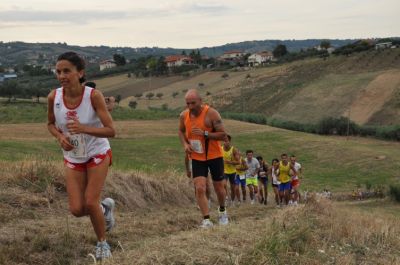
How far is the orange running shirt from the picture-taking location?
705 cm

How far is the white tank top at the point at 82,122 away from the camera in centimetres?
499

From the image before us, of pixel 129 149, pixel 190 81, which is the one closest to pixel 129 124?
pixel 129 149

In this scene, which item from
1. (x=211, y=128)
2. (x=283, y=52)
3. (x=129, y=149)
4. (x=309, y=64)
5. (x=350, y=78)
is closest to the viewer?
(x=211, y=128)

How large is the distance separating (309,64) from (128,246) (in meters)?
97.5

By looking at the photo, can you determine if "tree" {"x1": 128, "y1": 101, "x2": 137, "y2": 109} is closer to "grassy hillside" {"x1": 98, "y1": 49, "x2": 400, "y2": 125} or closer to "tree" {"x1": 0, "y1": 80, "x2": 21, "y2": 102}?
"grassy hillside" {"x1": 98, "y1": 49, "x2": 400, "y2": 125}

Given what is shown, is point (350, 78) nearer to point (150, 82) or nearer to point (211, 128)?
point (150, 82)

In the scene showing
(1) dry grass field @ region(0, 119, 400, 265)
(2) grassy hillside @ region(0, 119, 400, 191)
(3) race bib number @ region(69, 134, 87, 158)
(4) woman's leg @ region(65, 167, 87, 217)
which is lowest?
(2) grassy hillside @ region(0, 119, 400, 191)

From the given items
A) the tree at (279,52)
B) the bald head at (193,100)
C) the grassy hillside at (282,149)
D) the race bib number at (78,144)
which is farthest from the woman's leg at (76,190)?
the tree at (279,52)

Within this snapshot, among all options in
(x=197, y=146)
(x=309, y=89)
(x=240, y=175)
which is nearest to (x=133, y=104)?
(x=309, y=89)

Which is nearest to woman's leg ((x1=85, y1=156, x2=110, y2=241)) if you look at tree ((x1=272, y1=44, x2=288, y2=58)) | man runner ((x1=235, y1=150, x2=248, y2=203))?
man runner ((x1=235, y1=150, x2=248, y2=203))

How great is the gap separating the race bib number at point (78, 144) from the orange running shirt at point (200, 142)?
225cm

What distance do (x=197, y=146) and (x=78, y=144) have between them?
2.34 meters

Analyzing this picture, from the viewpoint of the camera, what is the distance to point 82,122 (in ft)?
16.4

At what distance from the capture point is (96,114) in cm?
502
